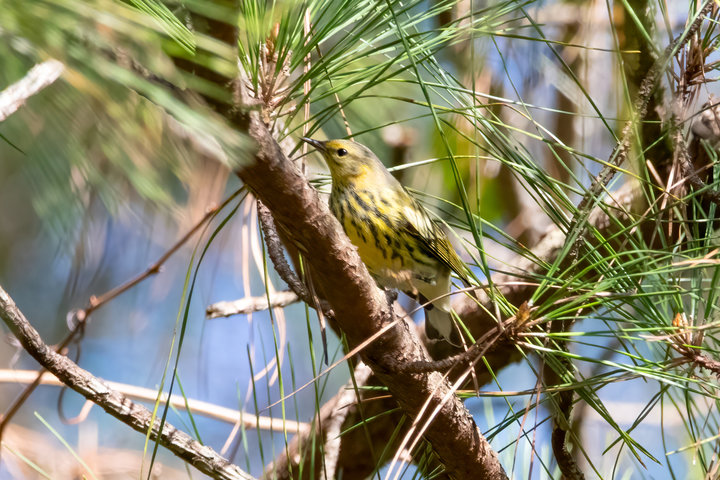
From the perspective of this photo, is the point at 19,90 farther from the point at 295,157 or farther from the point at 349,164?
the point at 349,164

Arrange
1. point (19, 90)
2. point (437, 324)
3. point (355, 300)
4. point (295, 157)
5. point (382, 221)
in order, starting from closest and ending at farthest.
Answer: point (19, 90)
point (355, 300)
point (295, 157)
point (382, 221)
point (437, 324)

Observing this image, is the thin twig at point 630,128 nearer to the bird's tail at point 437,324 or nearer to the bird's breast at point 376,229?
the bird's breast at point 376,229

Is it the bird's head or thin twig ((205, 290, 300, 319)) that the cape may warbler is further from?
thin twig ((205, 290, 300, 319))

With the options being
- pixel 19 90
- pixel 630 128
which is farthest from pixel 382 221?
pixel 19 90

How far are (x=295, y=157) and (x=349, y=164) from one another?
0.51 meters

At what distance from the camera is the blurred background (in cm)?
52

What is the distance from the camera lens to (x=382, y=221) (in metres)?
1.75

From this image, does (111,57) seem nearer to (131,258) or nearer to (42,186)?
(42,186)

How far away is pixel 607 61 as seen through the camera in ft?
7.82

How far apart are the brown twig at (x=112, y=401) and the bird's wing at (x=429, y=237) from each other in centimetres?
78

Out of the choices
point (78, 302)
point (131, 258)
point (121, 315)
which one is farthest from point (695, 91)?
point (121, 315)

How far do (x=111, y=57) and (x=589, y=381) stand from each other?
788mm

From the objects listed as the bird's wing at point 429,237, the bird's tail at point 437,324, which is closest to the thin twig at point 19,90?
the bird's wing at point 429,237

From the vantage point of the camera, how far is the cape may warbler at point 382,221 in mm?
1756
